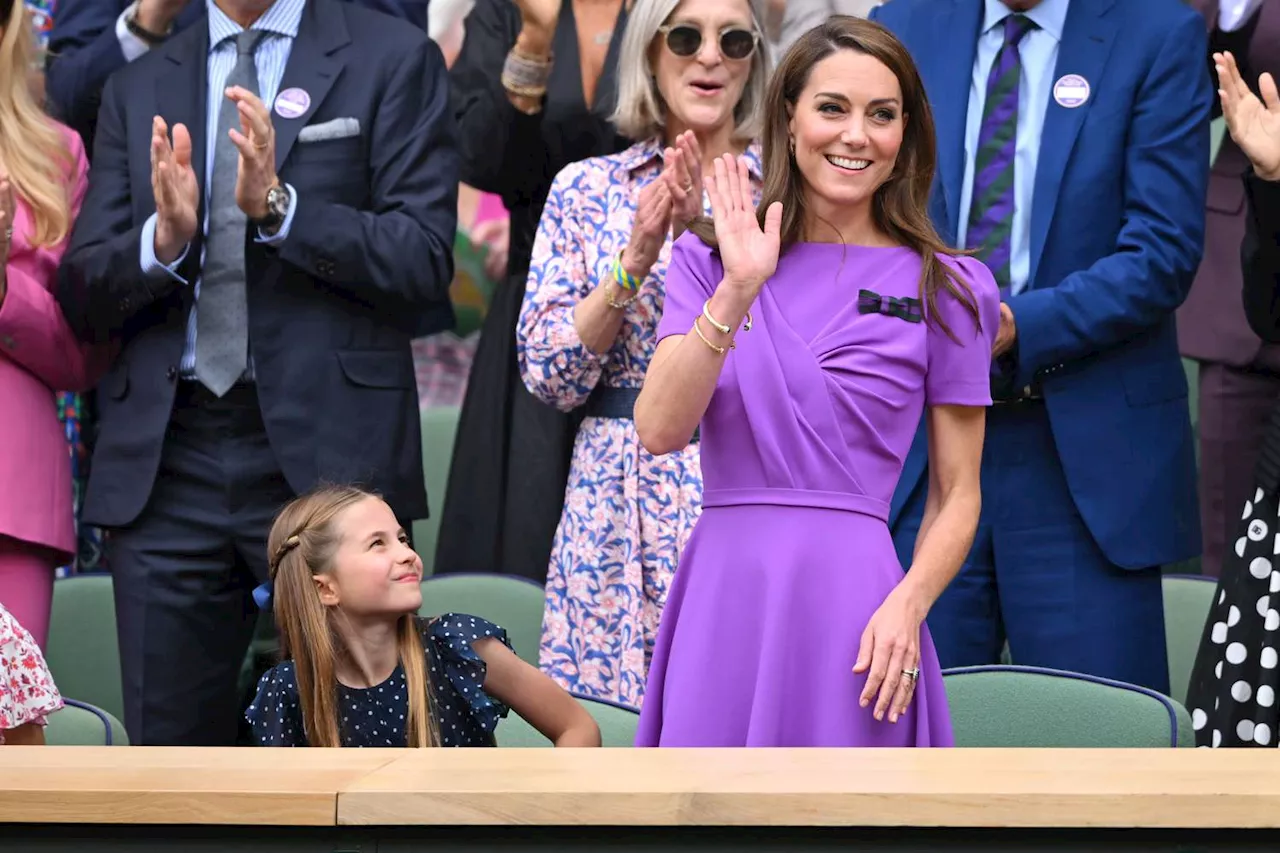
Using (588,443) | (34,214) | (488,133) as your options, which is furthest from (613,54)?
(34,214)

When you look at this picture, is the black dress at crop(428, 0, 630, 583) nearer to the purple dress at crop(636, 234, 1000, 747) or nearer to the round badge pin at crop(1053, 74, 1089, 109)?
the round badge pin at crop(1053, 74, 1089, 109)

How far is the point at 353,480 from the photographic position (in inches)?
149

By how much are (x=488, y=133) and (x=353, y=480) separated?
37.2 inches

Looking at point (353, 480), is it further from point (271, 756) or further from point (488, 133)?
point (271, 756)

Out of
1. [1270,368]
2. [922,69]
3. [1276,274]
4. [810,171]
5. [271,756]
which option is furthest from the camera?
[1270,368]

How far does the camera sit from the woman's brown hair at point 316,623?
2988 millimetres

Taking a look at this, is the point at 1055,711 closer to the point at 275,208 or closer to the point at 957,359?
the point at 957,359

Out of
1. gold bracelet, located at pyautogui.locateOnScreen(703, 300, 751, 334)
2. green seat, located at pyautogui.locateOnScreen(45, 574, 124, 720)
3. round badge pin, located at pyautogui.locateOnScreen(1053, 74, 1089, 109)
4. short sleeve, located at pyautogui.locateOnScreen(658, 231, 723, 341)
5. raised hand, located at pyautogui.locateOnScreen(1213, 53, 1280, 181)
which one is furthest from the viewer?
green seat, located at pyautogui.locateOnScreen(45, 574, 124, 720)

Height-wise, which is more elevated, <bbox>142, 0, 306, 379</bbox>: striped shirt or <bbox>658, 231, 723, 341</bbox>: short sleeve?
<bbox>142, 0, 306, 379</bbox>: striped shirt

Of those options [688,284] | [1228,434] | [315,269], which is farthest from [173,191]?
[1228,434]

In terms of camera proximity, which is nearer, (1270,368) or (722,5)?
(722,5)

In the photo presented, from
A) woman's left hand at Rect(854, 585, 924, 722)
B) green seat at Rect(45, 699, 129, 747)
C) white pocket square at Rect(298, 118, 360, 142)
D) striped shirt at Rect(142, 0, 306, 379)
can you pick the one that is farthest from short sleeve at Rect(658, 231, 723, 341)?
striped shirt at Rect(142, 0, 306, 379)

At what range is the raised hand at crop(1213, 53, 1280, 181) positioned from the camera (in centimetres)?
331

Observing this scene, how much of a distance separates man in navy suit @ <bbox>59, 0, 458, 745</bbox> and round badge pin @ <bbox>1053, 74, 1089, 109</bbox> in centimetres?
125
